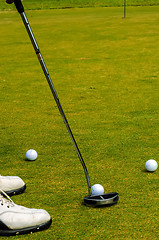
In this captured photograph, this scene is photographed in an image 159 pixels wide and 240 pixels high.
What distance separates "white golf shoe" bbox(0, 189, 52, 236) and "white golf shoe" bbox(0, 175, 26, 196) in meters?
0.45

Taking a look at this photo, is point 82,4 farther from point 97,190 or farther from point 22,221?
point 22,221

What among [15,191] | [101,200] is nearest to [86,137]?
[15,191]

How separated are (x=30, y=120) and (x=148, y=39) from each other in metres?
9.59

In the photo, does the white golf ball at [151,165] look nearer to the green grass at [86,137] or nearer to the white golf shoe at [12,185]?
the green grass at [86,137]

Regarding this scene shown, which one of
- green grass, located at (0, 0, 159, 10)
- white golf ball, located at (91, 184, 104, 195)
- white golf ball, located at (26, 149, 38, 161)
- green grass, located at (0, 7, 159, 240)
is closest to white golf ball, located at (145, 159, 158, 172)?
green grass, located at (0, 7, 159, 240)

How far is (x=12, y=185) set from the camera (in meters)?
3.08

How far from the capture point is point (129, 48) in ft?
40.1

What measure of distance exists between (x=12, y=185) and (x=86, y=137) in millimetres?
1669

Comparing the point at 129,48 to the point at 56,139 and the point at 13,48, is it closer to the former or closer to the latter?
the point at 13,48

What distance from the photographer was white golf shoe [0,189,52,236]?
256 cm

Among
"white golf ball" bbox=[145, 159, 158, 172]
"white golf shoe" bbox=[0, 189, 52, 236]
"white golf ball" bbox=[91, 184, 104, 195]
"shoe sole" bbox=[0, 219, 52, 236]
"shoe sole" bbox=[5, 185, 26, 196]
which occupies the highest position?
"white golf ball" bbox=[145, 159, 158, 172]

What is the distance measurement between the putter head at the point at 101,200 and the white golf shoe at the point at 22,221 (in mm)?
377

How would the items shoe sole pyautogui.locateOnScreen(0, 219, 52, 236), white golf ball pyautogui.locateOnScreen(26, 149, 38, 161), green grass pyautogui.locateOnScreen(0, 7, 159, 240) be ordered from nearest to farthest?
shoe sole pyautogui.locateOnScreen(0, 219, 52, 236), green grass pyautogui.locateOnScreen(0, 7, 159, 240), white golf ball pyautogui.locateOnScreen(26, 149, 38, 161)

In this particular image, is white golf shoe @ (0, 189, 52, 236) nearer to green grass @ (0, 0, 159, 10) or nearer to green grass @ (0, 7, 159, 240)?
green grass @ (0, 7, 159, 240)
